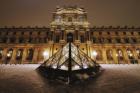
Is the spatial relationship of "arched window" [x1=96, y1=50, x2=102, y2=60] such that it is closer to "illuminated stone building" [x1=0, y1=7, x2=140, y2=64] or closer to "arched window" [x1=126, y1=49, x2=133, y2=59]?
"illuminated stone building" [x1=0, y1=7, x2=140, y2=64]

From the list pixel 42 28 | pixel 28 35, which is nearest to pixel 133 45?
pixel 42 28

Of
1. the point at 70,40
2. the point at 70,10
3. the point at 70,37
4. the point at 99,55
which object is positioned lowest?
the point at 99,55

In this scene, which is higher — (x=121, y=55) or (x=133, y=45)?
(x=133, y=45)

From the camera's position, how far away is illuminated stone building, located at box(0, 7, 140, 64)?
102 ft

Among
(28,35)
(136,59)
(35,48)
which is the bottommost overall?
(136,59)

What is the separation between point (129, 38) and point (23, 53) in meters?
24.3

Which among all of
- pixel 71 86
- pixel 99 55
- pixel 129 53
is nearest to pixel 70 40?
pixel 99 55

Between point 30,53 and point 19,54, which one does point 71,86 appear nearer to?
point 30,53

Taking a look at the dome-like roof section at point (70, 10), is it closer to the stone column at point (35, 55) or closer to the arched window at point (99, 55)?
the arched window at point (99, 55)

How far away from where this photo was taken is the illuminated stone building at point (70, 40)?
31.1 m

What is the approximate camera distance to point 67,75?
12.6 meters

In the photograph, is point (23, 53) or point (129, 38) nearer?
point (23, 53)

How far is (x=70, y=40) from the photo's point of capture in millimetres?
32812

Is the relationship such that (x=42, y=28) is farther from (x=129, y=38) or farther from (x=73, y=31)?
(x=129, y=38)
